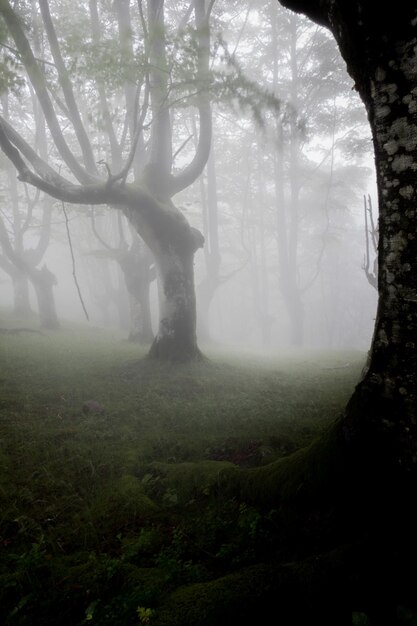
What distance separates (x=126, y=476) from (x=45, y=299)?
14942mm

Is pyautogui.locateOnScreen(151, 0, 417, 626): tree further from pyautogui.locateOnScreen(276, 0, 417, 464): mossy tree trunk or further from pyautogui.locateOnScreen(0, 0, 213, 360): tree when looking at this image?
pyautogui.locateOnScreen(0, 0, 213, 360): tree

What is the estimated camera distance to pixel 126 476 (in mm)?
4223

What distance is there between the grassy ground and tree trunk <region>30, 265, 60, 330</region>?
26.8ft

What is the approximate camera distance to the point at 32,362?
9.29 metres

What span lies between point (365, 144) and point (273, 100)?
350 inches

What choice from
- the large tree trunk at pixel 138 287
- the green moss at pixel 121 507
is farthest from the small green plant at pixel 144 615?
the large tree trunk at pixel 138 287

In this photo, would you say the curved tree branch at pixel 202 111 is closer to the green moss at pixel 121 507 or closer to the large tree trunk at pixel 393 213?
the large tree trunk at pixel 393 213

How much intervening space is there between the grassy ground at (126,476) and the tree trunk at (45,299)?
8167 millimetres

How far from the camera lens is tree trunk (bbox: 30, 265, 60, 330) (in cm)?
1708

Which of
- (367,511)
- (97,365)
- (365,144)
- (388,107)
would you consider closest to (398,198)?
(388,107)

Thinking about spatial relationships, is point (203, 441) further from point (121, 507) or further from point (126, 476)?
point (121, 507)

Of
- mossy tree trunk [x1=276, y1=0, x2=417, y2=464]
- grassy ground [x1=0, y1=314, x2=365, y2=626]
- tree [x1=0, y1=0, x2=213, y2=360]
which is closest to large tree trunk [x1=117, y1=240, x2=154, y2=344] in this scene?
tree [x1=0, y1=0, x2=213, y2=360]

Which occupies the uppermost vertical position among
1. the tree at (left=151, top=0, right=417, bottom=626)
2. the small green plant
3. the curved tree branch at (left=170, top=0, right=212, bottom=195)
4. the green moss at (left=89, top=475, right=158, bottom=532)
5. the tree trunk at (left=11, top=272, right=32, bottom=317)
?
the curved tree branch at (left=170, top=0, right=212, bottom=195)

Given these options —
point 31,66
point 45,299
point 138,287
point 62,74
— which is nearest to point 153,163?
point 62,74
